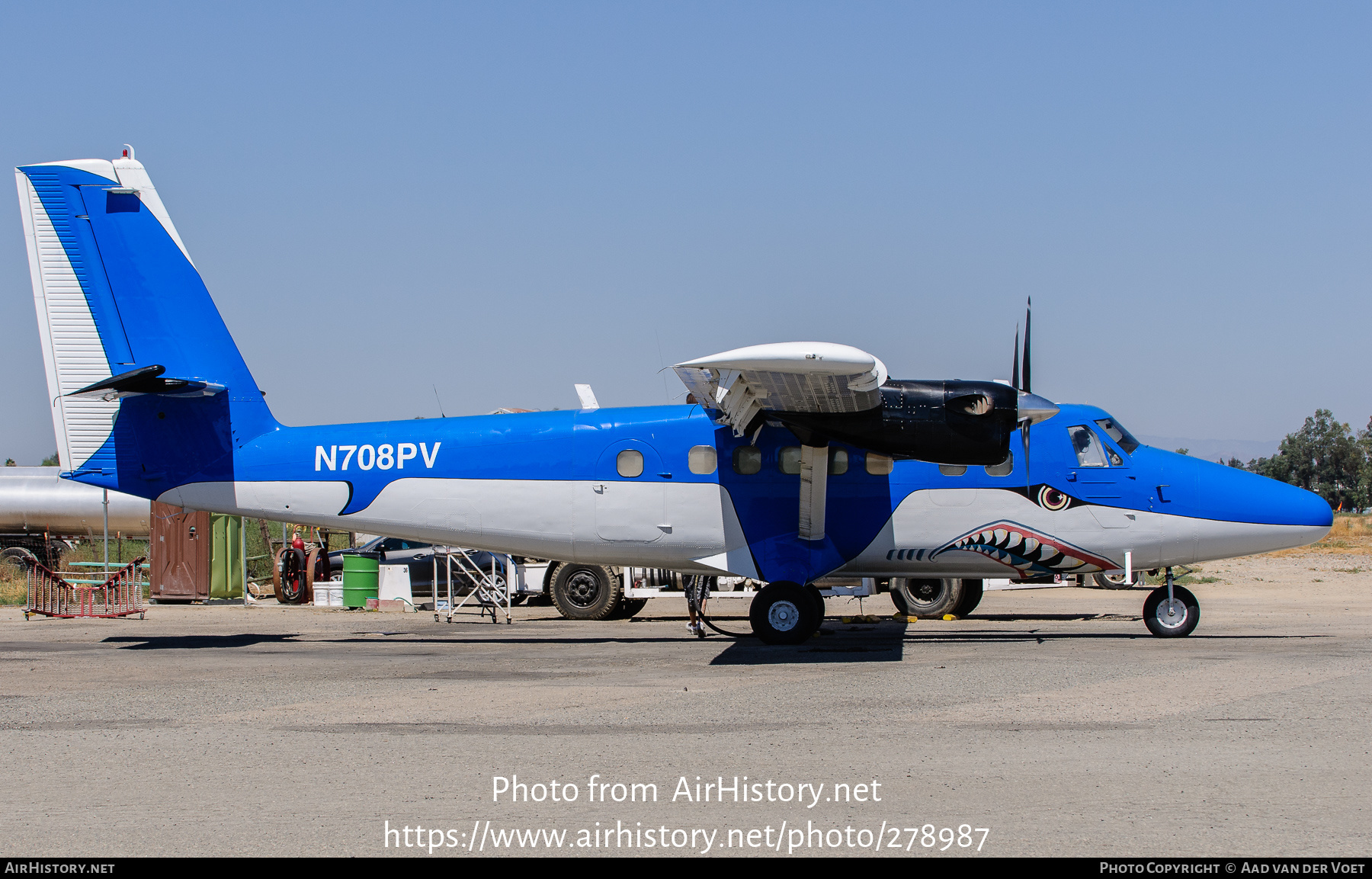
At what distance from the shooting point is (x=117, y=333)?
14398mm

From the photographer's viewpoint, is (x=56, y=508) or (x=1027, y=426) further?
(x=56, y=508)

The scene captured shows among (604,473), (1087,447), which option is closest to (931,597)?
(1087,447)

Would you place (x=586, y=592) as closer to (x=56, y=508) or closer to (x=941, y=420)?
(x=941, y=420)

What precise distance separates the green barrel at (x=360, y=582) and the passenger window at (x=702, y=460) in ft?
33.9

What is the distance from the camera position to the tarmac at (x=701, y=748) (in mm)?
5105

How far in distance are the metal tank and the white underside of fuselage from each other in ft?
63.7

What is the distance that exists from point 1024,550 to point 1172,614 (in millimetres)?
2069

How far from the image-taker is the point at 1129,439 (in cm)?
A: 1417

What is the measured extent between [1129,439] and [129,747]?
467 inches

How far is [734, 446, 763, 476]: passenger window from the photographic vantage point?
14.1 metres

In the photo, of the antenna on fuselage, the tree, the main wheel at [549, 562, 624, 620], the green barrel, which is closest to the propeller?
the antenna on fuselage
